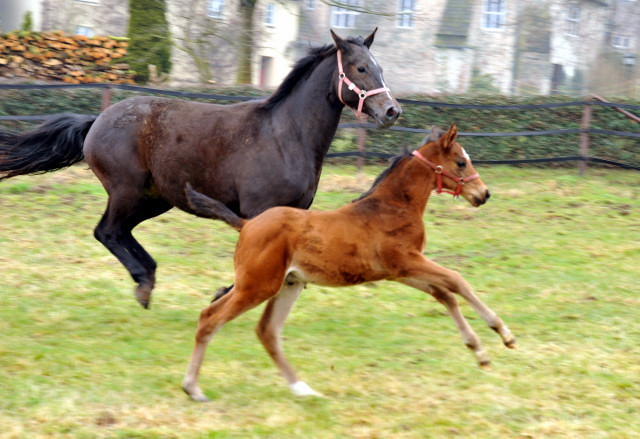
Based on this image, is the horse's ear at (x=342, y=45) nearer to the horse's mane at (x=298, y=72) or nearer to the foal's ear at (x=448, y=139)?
the horse's mane at (x=298, y=72)

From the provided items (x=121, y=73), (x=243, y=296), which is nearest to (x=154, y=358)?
(x=243, y=296)

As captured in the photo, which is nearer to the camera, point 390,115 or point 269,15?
point 390,115

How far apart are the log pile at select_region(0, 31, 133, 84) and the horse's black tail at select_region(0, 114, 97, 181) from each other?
27.9 feet

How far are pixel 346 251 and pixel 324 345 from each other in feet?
4.57

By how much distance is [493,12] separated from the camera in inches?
1297

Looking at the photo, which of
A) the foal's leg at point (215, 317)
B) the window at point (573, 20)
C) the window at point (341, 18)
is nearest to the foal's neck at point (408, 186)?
the foal's leg at point (215, 317)

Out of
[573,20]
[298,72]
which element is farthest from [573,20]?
[298,72]

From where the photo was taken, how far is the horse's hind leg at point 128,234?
19.7 feet

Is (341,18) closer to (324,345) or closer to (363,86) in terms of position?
(363,86)

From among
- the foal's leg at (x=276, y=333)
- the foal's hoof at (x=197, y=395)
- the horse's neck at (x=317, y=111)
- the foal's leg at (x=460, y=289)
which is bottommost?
the foal's hoof at (x=197, y=395)

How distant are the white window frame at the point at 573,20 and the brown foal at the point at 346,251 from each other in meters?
32.7

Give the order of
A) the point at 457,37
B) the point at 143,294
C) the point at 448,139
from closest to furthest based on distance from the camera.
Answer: the point at 448,139 < the point at 143,294 < the point at 457,37

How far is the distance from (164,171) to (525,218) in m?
5.85

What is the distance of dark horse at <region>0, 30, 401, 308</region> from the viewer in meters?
5.52
